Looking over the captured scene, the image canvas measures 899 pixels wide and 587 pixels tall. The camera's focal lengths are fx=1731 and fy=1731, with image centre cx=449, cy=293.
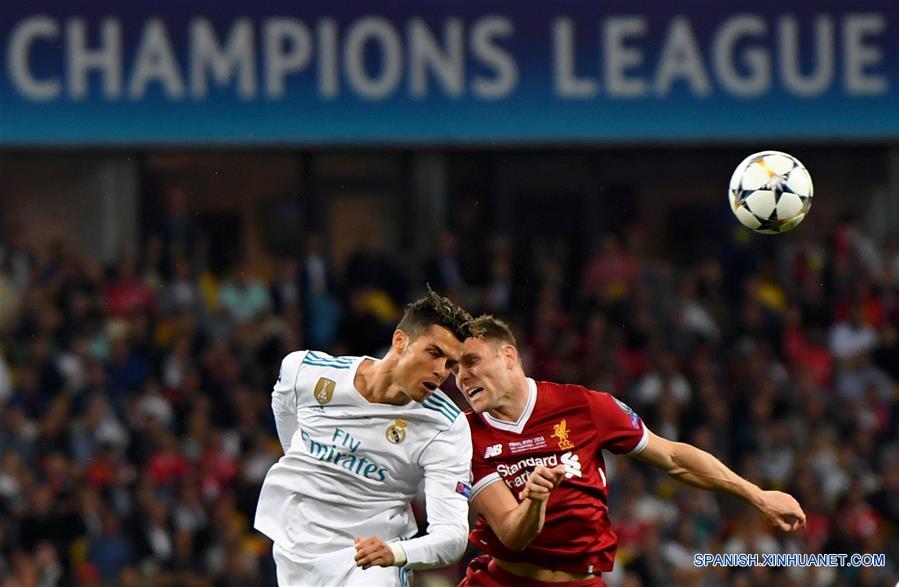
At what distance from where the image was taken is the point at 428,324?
653 centimetres

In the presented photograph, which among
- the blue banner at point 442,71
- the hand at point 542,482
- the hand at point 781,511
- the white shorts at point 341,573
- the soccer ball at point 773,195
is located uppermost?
the blue banner at point 442,71

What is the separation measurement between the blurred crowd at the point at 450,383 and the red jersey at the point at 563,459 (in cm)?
548

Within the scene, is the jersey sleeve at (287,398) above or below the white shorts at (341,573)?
above

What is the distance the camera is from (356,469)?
6703mm

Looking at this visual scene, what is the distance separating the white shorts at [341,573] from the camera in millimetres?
6652

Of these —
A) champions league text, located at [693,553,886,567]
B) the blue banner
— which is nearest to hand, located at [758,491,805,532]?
champions league text, located at [693,553,886,567]

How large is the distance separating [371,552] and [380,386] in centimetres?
80

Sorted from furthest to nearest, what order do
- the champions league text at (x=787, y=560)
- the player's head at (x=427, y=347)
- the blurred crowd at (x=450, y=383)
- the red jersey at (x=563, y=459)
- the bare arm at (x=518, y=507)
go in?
the blurred crowd at (x=450, y=383), the champions league text at (x=787, y=560), the red jersey at (x=563, y=459), the player's head at (x=427, y=347), the bare arm at (x=518, y=507)

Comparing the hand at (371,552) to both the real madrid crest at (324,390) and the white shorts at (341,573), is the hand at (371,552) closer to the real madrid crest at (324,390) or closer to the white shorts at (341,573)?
the white shorts at (341,573)

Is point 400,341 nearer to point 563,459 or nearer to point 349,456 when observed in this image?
point 349,456

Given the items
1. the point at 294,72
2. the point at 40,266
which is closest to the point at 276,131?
the point at 294,72

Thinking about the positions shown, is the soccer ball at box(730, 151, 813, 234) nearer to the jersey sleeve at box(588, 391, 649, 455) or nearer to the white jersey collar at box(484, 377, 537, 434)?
the jersey sleeve at box(588, 391, 649, 455)

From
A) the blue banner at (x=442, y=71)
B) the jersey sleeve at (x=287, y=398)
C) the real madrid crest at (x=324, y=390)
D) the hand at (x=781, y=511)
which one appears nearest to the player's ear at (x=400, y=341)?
the real madrid crest at (x=324, y=390)

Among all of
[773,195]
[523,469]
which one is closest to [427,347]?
[523,469]
